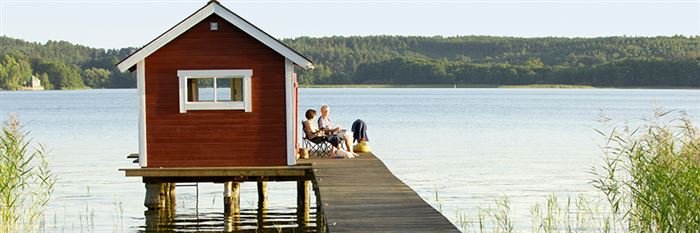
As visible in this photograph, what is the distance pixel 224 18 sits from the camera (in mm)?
17188

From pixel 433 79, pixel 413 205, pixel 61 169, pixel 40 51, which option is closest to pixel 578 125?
pixel 61 169

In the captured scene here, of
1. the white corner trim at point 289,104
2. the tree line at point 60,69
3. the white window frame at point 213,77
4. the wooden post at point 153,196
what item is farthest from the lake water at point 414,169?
the tree line at point 60,69

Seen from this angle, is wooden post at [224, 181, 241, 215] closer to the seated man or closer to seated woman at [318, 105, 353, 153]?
the seated man

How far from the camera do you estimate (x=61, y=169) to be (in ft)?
94.5

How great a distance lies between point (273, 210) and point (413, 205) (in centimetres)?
791

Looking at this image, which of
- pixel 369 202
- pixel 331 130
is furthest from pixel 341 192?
pixel 331 130

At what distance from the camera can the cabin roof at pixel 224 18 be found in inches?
675

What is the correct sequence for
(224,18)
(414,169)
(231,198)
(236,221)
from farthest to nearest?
(414,169) < (231,198) < (236,221) < (224,18)

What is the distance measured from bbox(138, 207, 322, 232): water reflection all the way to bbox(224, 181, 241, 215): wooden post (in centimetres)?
12

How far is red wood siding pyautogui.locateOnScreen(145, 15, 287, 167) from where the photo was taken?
17344 millimetres

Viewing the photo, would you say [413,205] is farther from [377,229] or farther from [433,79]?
[433,79]

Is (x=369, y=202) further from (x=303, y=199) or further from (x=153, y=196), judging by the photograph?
(x=303, y=199)

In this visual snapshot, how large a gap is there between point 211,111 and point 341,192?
3.51 m

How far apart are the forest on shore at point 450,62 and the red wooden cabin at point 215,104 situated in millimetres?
95573
